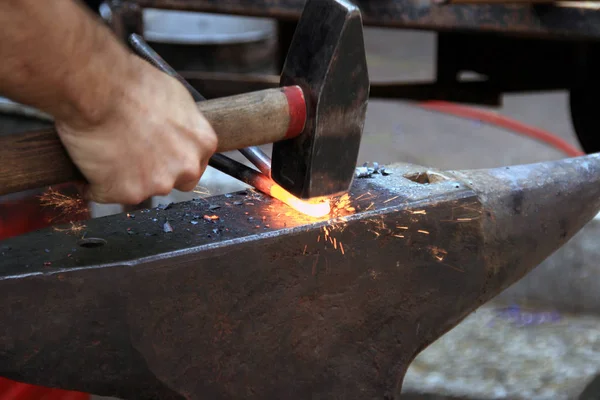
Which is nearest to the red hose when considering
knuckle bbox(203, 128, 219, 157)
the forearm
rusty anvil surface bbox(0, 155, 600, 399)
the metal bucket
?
the metal bucket

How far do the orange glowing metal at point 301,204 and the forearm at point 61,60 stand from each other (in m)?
0.40

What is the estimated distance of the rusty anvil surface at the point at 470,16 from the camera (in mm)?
2074

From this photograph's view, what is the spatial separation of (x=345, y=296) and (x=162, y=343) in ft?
1.06

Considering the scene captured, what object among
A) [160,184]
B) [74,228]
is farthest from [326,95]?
[74,228]

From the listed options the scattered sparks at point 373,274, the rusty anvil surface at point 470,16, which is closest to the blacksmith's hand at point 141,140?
the scattered sparks at point 373,274

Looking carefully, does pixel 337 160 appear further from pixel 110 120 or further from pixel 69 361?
pixel 69 361

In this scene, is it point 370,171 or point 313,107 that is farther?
point 370,171

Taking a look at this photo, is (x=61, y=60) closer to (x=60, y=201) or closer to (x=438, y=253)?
(x=438, y=253)

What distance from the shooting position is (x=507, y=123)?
15.2ft

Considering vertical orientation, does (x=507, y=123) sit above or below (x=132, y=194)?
below

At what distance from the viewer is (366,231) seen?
4.12 ft

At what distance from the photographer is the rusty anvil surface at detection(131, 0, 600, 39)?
2.07m

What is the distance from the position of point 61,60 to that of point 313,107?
392 millimetres

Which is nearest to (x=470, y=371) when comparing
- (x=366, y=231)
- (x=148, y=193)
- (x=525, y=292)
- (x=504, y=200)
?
(x=525, y=292)
